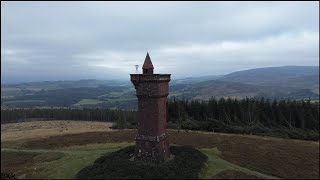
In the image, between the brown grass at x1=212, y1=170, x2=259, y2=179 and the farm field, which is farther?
the farm field

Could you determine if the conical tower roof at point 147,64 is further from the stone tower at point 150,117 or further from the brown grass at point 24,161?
the brown grass at point 24,161

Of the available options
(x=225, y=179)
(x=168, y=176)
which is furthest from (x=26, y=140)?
(x=225, y=179)

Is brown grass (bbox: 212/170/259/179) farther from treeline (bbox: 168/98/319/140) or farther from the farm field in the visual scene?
treeline (bbox: 168/98/319/140)

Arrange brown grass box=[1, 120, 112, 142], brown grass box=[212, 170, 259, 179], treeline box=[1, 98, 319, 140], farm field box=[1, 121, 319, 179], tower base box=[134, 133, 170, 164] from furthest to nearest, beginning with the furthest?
treeline box=[1, 98, 319, 140] → brown grass box=[1, 120, 112, 142] → tower base box=[134, 133, 170, 164] → farm field box=[1, 121, 319, 179] → brown grass box=[212, 170, 259, 179]

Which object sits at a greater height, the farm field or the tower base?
the tower base

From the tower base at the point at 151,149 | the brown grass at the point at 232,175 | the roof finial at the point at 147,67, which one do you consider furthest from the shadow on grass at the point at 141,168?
the roof finial at the point at 147,67

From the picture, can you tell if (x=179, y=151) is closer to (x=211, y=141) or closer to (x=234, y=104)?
(x=211, y=141)

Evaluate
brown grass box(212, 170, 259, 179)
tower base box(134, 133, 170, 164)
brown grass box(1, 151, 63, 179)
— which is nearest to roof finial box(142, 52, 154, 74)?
tower base box(134, 133, 170, 164)
